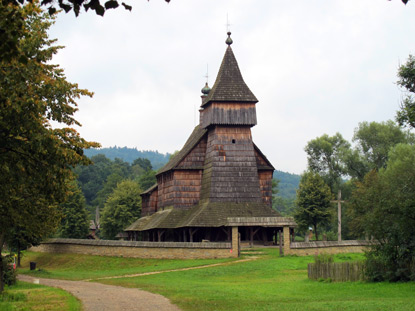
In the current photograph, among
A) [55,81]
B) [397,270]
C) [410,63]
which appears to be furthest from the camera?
[410,63]

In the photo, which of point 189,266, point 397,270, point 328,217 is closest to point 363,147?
point 328,217

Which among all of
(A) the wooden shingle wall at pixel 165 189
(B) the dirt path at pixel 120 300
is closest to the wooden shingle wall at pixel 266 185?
(A) the wooden shingle wall at pixel 165 189

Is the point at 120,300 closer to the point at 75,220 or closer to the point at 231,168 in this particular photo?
the point at 231,168

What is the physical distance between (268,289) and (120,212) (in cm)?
5706

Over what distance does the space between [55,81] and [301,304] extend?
36.7 ft

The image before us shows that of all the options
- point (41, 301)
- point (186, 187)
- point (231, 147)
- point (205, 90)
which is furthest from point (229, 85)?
point (41, 301)

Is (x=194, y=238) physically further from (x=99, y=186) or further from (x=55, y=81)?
(x=99, y=186)

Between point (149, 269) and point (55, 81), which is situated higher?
point (55, 81)

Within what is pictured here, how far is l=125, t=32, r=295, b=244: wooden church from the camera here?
5297 cm

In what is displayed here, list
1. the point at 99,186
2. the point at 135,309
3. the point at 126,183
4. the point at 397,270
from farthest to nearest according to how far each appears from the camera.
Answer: the point at 99,186 < the point at 126,183 < the point at 397,270 < the point at 135,309

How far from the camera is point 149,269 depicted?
4072 cm

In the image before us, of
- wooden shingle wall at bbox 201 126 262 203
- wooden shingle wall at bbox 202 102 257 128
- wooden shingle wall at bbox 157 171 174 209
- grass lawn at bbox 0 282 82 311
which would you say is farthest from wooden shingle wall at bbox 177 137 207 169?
grass lawn at bbox 0 282 82 311

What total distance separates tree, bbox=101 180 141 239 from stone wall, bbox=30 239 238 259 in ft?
85.9

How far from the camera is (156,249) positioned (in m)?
45.8
